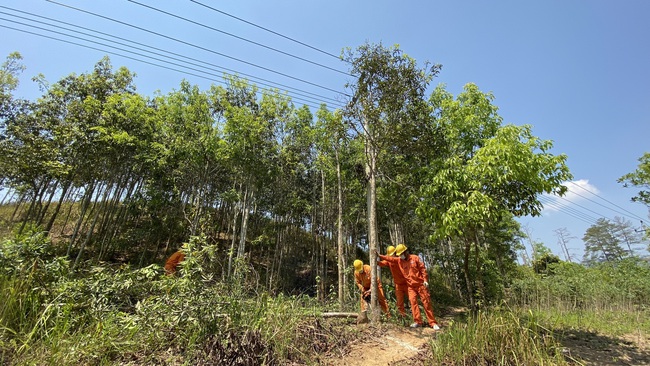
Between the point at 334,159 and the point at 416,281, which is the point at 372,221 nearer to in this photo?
the point at 416,281

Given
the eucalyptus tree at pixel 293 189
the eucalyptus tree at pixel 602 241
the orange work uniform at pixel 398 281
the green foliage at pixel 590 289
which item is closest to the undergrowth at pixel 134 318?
the orange work uniform at pixel 398 281

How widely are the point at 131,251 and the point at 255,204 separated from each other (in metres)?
8.07

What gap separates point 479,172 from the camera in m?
5.20

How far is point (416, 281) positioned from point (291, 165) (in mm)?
7915

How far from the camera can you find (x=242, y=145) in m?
9.92

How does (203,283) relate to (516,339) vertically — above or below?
above

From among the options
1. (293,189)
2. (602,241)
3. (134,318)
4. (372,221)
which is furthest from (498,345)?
(602,241)

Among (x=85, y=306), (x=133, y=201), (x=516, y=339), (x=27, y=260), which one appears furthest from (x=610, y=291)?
(x=133, y=201)

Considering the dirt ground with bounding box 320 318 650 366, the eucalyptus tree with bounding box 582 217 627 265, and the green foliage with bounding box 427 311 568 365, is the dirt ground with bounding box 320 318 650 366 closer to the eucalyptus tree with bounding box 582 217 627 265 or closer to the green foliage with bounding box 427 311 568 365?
the green foliage with bounding box 427 311 568 365

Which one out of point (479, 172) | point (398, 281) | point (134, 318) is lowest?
point (134, 318)

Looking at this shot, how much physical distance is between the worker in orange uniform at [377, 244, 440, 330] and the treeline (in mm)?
762

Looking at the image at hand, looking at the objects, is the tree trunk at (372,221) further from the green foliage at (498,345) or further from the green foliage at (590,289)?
the green foliage at (590,289)

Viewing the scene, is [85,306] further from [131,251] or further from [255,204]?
[131,251]

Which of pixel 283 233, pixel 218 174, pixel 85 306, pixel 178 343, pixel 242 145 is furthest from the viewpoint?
pixel 283 233
